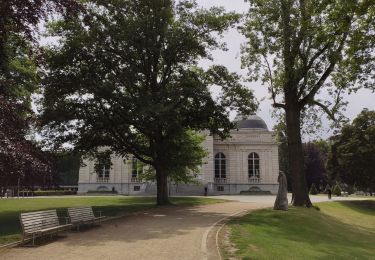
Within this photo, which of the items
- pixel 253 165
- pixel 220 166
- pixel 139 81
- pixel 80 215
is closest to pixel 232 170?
pixel 220 166

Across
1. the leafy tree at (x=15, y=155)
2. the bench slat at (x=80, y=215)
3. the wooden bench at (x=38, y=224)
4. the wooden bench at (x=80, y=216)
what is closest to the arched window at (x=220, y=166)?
the wooden bench at (x=80, y=216)

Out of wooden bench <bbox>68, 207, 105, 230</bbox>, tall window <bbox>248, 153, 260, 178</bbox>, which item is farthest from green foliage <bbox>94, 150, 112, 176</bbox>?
tall window <bbox>248, 153, 260, 178</bbox>

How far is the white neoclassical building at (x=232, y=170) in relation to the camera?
212 feet

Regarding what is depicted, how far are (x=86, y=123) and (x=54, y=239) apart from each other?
46.2 ft

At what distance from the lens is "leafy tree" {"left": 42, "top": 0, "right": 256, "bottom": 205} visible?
25.6 m

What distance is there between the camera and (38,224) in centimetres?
1362

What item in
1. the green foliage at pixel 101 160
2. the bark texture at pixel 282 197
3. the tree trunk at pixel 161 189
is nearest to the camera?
the bark texture at pixel 282 197

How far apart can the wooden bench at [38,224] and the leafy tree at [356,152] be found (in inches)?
1555

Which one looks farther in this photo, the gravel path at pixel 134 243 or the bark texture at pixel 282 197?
the bark texture at pixel 282 197

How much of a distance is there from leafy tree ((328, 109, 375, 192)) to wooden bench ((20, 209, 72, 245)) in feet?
130

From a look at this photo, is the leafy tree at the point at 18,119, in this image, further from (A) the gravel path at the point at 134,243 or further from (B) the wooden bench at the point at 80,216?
(B) the wooden bench at the point at 80,216

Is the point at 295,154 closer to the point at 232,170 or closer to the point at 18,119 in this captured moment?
the point at 18,119

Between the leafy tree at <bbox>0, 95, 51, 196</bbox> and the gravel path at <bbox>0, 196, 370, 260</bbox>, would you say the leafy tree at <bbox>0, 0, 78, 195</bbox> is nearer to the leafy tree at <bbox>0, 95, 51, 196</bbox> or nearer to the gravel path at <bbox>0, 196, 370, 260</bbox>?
the leafy tree at <bbox>0, 95, 51, 196</bbox>

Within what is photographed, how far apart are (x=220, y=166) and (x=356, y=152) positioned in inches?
929
